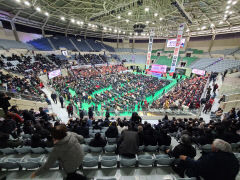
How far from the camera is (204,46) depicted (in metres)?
28.9

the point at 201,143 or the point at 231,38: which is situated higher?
the point at 231,38

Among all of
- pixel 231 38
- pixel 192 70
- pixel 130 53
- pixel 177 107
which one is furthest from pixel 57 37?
pixel 231 38

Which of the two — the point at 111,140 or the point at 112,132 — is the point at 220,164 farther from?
the point at 111,140

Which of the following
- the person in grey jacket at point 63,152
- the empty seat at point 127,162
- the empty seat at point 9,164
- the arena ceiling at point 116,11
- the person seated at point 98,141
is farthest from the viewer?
the arena ceiling at point 116,11

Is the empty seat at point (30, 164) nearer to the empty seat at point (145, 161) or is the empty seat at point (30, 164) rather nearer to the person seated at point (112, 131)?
the person seated at point (112, 131)

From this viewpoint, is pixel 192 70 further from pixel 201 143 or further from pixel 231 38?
pixel 201 143

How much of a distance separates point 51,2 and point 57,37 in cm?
1472

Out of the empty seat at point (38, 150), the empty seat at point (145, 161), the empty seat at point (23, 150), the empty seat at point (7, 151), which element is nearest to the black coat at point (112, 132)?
the empty seat at point (145, 161)

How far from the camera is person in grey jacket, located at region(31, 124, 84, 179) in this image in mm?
1471

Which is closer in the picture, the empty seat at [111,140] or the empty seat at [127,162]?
the empty seat at [127,162]

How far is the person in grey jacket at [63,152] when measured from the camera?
147 cm

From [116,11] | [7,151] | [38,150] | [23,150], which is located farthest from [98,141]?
[116,11]

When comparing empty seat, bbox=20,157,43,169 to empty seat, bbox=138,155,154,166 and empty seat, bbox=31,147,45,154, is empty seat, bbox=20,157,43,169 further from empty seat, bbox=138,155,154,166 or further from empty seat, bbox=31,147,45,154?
empty seat, bbox=138,155,154,166

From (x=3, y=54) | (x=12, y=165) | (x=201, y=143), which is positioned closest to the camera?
(x=12, y=165)
